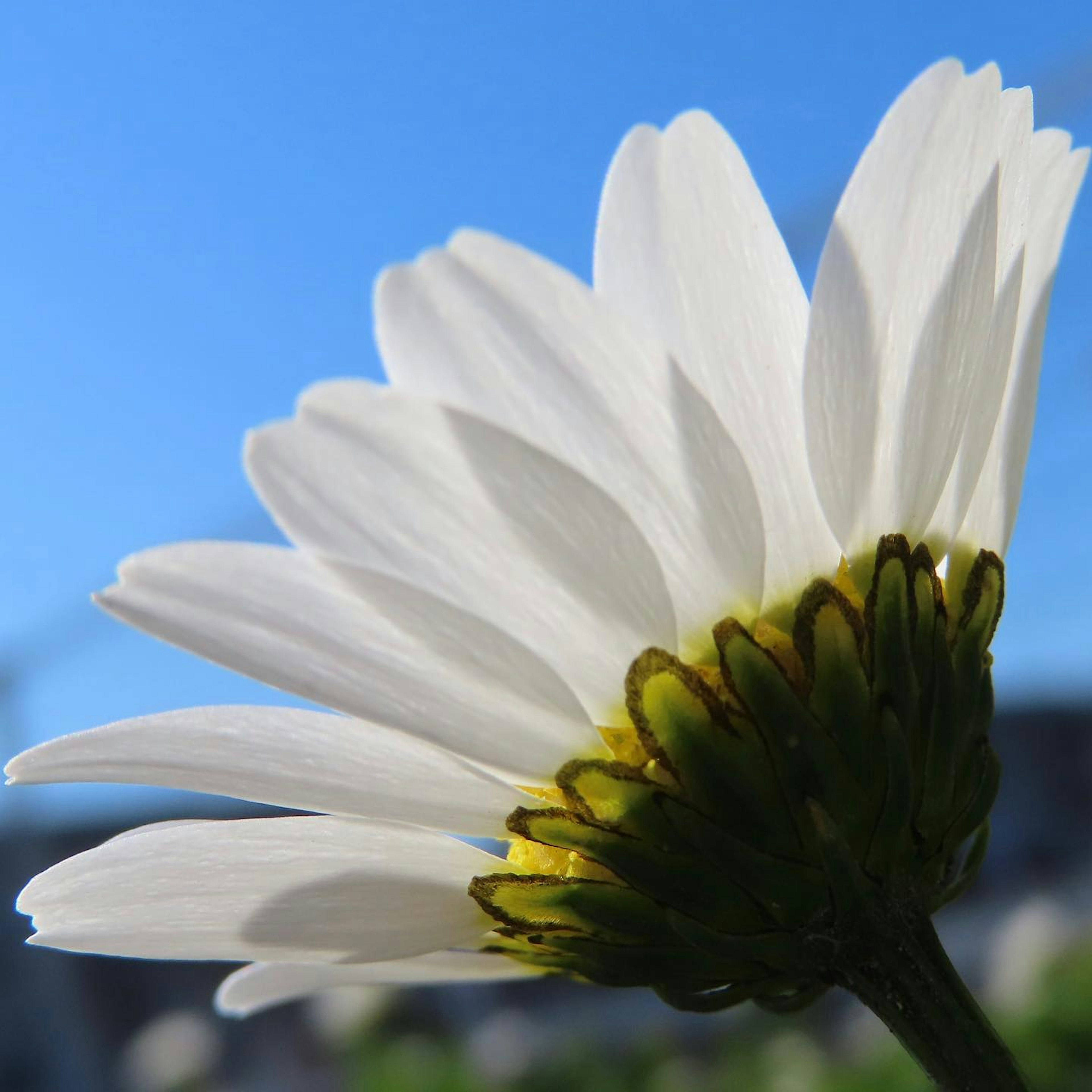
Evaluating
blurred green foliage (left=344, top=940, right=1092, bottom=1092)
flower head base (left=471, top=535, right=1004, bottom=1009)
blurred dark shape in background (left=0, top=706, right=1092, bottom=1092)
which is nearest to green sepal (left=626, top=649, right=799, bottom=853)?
flower head base (left=471, top=535, right=1004, bottom=1009)

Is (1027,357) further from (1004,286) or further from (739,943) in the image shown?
(739,943)

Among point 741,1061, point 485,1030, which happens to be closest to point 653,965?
point 741,1061

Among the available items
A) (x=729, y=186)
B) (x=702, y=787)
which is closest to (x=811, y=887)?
(x=702, y=787)

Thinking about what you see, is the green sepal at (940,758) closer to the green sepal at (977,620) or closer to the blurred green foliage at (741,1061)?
the green sepal at (977,620)

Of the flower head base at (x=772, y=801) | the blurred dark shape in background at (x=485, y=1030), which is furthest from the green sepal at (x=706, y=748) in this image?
the blurred dark shape in background at (x=485, y=1030)

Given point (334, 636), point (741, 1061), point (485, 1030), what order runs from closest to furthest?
point (334, 636), point (741, 1061), point (485, 1030)

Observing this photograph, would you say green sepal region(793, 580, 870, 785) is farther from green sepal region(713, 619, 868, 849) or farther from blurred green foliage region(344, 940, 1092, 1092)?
blurred green foliage region(344, 940, 1092, 1092)

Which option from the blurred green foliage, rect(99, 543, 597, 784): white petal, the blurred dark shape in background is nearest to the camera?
rect(99, 543, 597, 784): white petal
